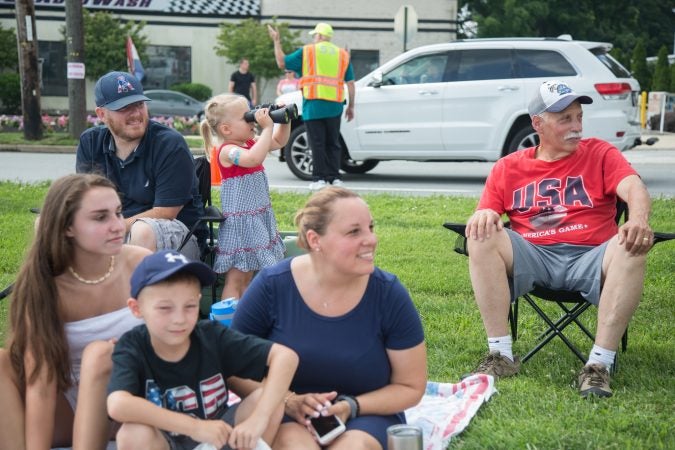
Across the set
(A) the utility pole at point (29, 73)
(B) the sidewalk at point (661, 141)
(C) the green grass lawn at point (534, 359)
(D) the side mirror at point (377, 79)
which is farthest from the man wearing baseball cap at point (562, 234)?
(A) the utility pole at point (29, 73)

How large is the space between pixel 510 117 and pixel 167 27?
93.1 feet

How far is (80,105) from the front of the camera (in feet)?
64.0

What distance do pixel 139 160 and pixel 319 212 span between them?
2.12 meters

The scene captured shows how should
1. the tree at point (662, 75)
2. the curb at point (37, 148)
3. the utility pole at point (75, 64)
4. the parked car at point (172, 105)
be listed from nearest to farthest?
the utility pole at point (75, 64), the curb at point (37, 148), the tree at point (662, 75), the parked car at point (172, 105)

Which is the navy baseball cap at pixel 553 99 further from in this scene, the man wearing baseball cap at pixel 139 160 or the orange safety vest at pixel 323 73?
the orange safety vest at pixel 323 73

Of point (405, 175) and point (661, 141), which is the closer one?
point (405, 175)

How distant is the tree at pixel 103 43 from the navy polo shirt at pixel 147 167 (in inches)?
1193

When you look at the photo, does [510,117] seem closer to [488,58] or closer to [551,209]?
[488,58]

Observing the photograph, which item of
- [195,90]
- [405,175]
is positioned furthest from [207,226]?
[195,90]

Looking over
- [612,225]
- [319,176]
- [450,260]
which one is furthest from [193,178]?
[319,176]

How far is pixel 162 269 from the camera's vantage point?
3236mm

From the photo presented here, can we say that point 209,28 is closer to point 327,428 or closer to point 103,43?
point 103,43

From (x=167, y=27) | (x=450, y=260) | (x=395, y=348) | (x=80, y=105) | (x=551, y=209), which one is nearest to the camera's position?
(x=395, y=348)

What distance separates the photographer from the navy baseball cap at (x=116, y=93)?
510 cm
